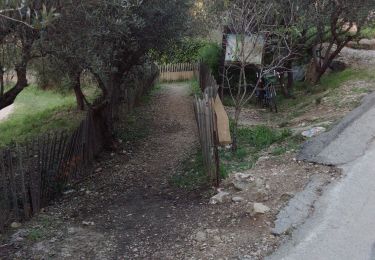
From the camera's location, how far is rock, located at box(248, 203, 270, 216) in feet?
19.0

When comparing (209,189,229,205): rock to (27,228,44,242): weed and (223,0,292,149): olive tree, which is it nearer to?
(223,0,292,149): olive tree

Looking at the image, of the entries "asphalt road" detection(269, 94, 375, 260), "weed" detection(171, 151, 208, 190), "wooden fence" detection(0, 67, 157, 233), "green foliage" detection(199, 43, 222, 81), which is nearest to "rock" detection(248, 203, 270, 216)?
"asphalt road" detection(269, 94, 375, 260)

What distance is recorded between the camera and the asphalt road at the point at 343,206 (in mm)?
5008

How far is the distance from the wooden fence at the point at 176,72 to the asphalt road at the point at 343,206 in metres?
17.7

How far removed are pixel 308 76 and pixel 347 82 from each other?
10.00 ft

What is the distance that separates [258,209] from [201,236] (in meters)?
0.82

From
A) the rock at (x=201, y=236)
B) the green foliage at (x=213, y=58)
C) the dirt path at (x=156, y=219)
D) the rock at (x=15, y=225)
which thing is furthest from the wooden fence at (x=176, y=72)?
the rock at (x=201, y=236)

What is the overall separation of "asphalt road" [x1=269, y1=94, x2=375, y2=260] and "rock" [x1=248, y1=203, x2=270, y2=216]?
53cm

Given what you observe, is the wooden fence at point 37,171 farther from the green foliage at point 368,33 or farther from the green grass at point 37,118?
the green foliage at point 368,33

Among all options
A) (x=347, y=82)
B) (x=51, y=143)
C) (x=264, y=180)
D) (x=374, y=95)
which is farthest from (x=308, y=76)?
(x=51, y=143)

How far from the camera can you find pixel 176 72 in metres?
25.9

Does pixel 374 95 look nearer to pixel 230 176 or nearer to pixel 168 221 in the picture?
pixel 230 176

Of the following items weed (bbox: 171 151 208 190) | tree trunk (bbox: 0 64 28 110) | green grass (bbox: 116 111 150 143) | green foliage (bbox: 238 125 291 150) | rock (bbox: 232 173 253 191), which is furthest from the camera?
green grass (bbox: 116 111 150 143)

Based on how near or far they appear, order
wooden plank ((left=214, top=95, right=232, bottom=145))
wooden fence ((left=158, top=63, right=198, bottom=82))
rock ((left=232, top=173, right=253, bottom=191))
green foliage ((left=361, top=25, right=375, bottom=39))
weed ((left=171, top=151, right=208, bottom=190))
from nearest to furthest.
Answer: rock ((left=232, top=173, right=253, bottom=191)) < weed ((left=171, top=151, right=208, bottom=190)) < wooden plank ((left=214, top=95, right=232, bottom=145)) < green foliage ((left=361, top=25, right=375, bottom=39)) < wooden fence ((left=158, top=63, right=198, bottom=82))
